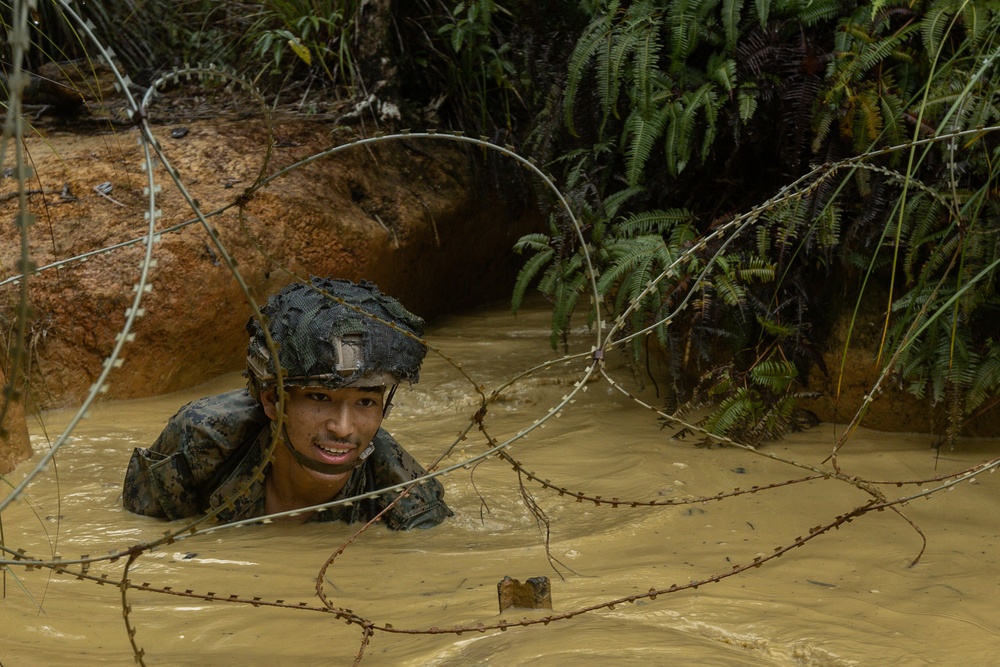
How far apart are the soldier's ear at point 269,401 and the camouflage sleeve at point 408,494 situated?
52 centimetres

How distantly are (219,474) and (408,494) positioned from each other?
78 centimetres

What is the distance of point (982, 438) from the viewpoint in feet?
15.3

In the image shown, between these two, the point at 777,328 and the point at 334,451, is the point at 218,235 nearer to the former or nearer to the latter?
the point at 334,451

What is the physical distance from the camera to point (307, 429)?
12.1 ft

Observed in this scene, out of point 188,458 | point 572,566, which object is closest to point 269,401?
point 188,458

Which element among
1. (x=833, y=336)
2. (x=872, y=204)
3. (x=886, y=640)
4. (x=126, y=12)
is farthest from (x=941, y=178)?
(x=126, y=12)

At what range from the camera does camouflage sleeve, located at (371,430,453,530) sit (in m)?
3.97

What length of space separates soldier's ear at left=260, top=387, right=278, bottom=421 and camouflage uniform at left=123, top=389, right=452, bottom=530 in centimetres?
16

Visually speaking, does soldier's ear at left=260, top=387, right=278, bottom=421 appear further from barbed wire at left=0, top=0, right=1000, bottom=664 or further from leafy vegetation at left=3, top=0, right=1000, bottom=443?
leafy vegetation at left=3, top=0, right=1000, bottom=443

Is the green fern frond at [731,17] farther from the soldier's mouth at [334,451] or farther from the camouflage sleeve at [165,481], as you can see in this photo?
the camouflage sleeve at [165,481]

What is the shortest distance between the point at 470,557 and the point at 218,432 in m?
1.18

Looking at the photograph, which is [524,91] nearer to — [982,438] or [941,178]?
[941,178]

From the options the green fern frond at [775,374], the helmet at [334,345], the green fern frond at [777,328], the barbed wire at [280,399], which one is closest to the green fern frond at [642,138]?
the green fern frond at [777,328]

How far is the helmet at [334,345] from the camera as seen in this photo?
139 inches
